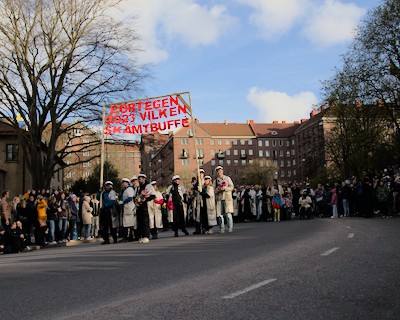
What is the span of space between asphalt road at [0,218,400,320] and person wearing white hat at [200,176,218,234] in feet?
19.5

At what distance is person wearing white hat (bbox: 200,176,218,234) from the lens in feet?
59.1

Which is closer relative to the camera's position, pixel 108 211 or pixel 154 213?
pixel 108 211

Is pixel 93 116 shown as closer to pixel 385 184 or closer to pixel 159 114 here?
pixel 159 114

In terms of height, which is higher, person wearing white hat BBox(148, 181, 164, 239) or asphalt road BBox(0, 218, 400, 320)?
person wearing white hat BBox(148, 181, 164, 239)

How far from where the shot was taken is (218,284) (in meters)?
7.24

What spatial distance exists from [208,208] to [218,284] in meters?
10.8

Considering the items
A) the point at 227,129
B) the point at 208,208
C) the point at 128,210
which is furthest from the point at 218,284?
the point at 227,129

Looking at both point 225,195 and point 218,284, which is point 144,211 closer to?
point 225,195

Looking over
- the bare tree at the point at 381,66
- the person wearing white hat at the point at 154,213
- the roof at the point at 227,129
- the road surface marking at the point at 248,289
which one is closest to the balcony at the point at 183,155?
the roof at the point at 227,129

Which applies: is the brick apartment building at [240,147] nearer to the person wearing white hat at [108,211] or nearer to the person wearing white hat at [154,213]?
the person wearing white hat at [154,213]

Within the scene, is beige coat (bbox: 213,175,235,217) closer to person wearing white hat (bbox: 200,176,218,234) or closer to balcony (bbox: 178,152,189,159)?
person wearing white hat (bbox: 200,176,218,234)

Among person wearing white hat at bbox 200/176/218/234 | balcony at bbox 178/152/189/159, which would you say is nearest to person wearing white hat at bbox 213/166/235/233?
person wearing white hat at bbox 200/176/218/234

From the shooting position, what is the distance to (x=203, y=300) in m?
6.17

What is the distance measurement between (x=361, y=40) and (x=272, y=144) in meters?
114
